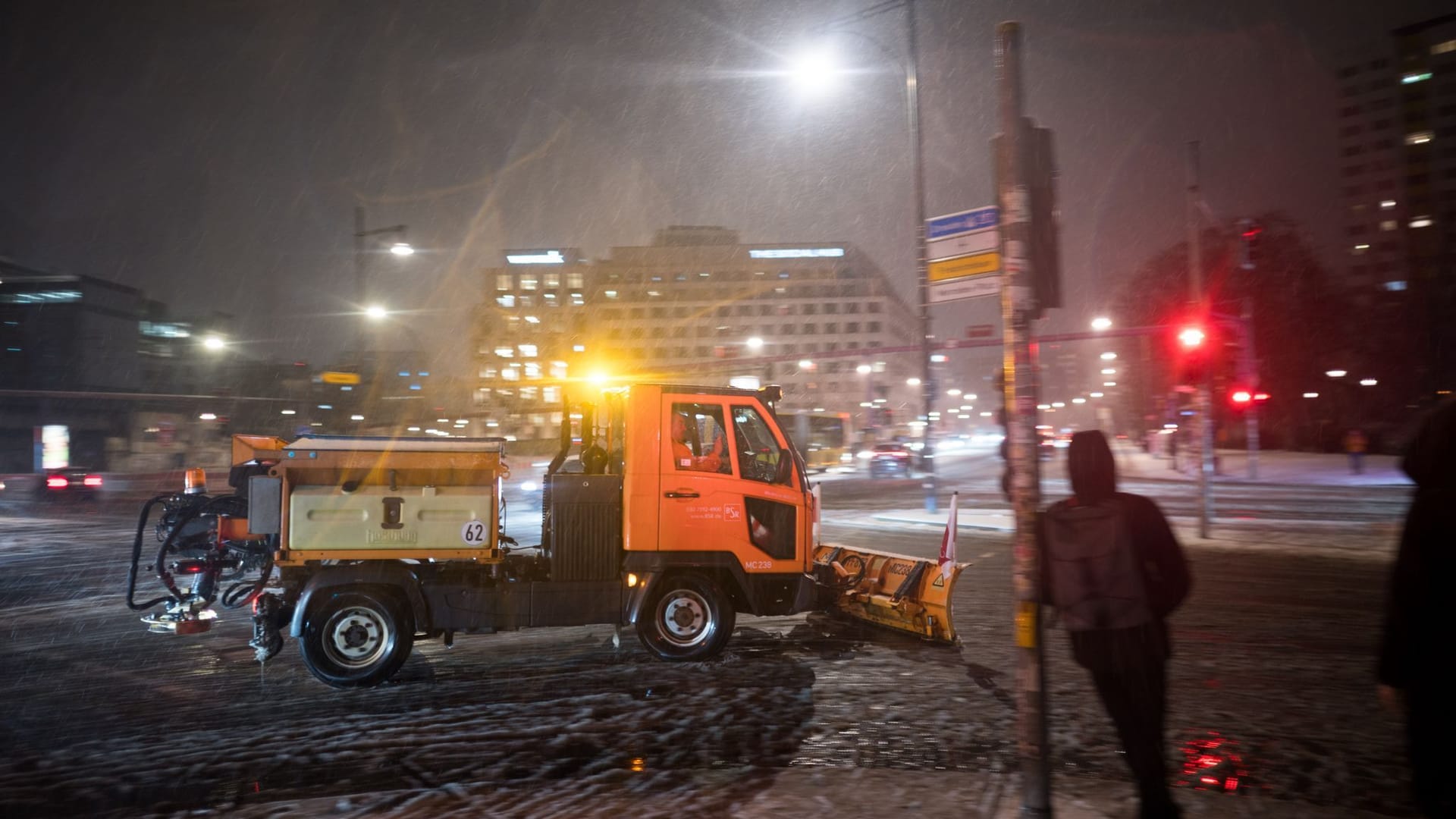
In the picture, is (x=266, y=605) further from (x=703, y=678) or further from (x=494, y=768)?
(x=703, y=678)

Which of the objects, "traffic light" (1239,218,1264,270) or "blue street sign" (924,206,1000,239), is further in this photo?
"traffic light" (1239,218,1264,270)

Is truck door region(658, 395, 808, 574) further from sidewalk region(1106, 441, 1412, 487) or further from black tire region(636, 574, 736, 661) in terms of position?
sidewalk region(1106, 441, 1412, 487)

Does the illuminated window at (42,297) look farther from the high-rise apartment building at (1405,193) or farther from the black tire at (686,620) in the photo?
the high-rise apartment building at (1405,193)

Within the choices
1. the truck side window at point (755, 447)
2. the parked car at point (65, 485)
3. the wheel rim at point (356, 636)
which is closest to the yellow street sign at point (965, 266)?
the truck side window at point (755, 447)

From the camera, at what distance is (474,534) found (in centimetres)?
690

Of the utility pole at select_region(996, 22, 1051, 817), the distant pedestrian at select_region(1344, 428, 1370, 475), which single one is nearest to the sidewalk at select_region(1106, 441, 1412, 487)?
the distant pedestrian at select_region(1344, 428, 1370, 475)

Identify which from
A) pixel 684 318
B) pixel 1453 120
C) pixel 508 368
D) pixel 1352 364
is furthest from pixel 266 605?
pixel 684 318

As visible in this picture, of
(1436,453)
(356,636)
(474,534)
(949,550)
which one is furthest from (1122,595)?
(356,636)

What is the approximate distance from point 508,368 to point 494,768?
112994 mm

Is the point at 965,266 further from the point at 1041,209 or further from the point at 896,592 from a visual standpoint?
the point at 896,592

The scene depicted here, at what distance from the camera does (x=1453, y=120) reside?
9188cm

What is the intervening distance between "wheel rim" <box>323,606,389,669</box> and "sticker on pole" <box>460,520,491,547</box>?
2.96 feet

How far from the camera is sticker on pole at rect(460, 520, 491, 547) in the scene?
689 centimetres

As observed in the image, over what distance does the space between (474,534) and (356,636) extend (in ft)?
4.16
